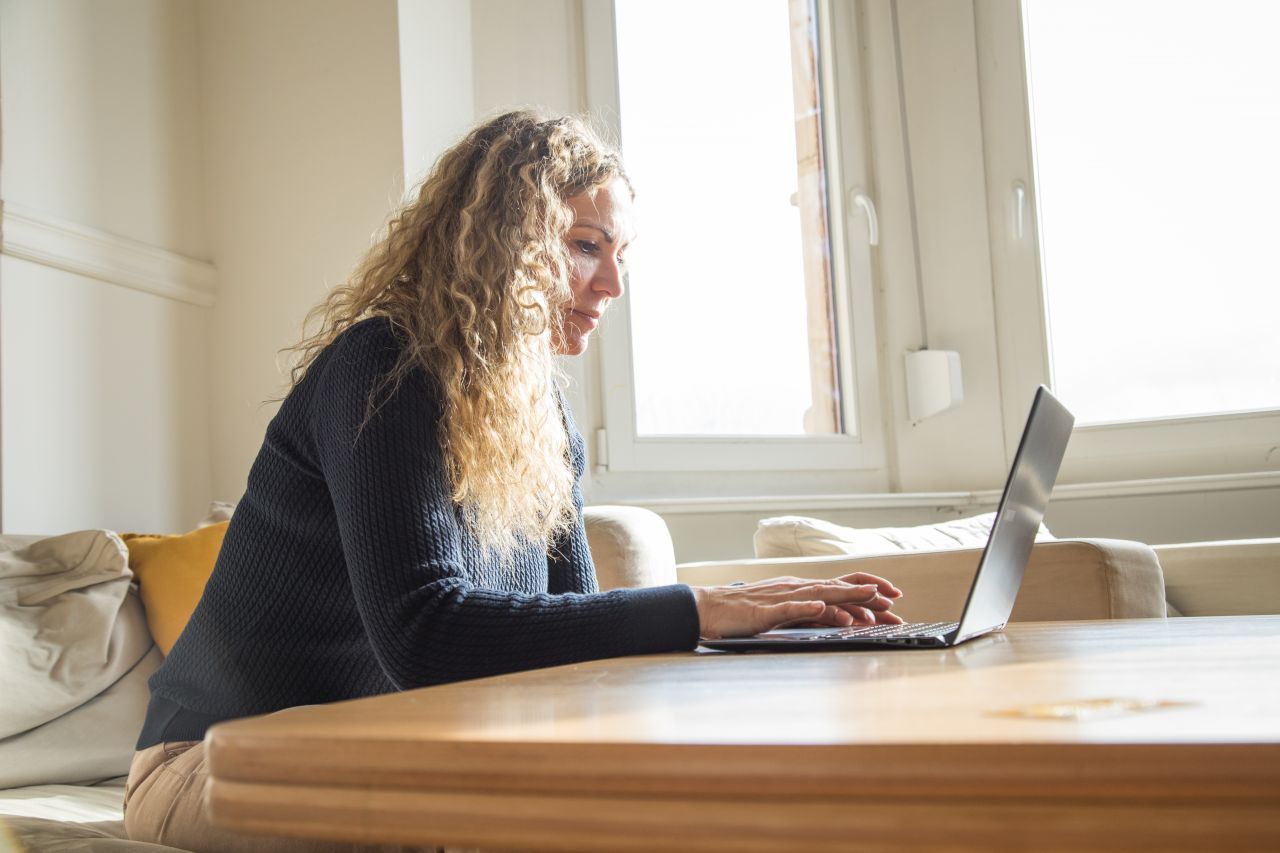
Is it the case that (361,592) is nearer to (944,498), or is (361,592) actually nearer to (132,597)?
(132,597)

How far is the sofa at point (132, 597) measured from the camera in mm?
1440

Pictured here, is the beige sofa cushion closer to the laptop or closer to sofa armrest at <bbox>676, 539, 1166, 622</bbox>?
sofa armrest at <bbox>676, 539, 1166, 622</bbox>

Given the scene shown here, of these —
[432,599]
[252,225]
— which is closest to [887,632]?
[432,599]

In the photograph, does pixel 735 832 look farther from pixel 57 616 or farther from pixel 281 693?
pixel 57 616

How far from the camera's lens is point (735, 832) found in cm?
32

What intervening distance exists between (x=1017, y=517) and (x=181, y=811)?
75cm

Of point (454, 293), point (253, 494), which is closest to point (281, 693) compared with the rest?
point (253, 494)

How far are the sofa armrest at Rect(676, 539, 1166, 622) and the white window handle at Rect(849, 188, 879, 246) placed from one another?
154 cm

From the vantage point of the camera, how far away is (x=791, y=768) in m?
0.33

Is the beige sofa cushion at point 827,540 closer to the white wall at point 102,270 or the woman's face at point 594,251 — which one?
the woman's face at point 594,251

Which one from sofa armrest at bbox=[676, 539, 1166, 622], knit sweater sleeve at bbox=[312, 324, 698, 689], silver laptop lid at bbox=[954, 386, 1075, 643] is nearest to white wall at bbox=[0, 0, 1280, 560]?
sofa armrest at bbox=[676, 539, 1166, 622]

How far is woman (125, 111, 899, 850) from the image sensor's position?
2.78ft

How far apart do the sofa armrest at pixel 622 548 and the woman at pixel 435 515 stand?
0.90ft

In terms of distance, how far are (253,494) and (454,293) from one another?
273mm
